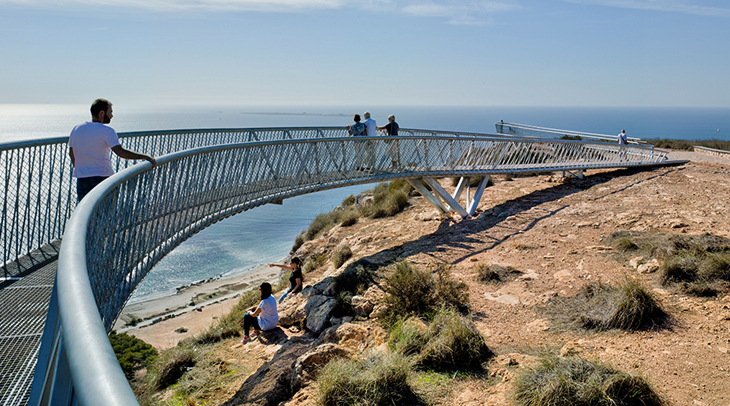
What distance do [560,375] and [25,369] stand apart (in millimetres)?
4541

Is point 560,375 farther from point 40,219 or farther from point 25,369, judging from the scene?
point 40,219

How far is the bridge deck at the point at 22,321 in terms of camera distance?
254cm

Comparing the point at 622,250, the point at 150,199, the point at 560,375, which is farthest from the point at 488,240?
the point at 150,199

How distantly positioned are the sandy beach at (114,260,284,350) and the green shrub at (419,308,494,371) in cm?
1299

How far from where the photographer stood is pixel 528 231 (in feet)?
38.6

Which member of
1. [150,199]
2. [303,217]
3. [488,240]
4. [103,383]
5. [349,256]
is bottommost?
[303,217]

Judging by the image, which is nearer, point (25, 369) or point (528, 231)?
point (25, 369)

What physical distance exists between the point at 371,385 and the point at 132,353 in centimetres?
1373

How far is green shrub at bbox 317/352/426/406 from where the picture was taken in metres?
5.05

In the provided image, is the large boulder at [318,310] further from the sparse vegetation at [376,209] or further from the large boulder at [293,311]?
the sparse vegetation at [376,209]

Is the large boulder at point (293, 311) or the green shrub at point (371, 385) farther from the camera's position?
the large boulder at point (293, 311)

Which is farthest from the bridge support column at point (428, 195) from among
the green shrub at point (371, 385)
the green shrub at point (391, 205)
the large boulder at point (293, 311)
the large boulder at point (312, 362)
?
the green shrub at point (371, 385)

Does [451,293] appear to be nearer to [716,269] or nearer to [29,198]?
[716,269]

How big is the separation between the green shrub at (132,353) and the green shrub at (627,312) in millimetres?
13033
